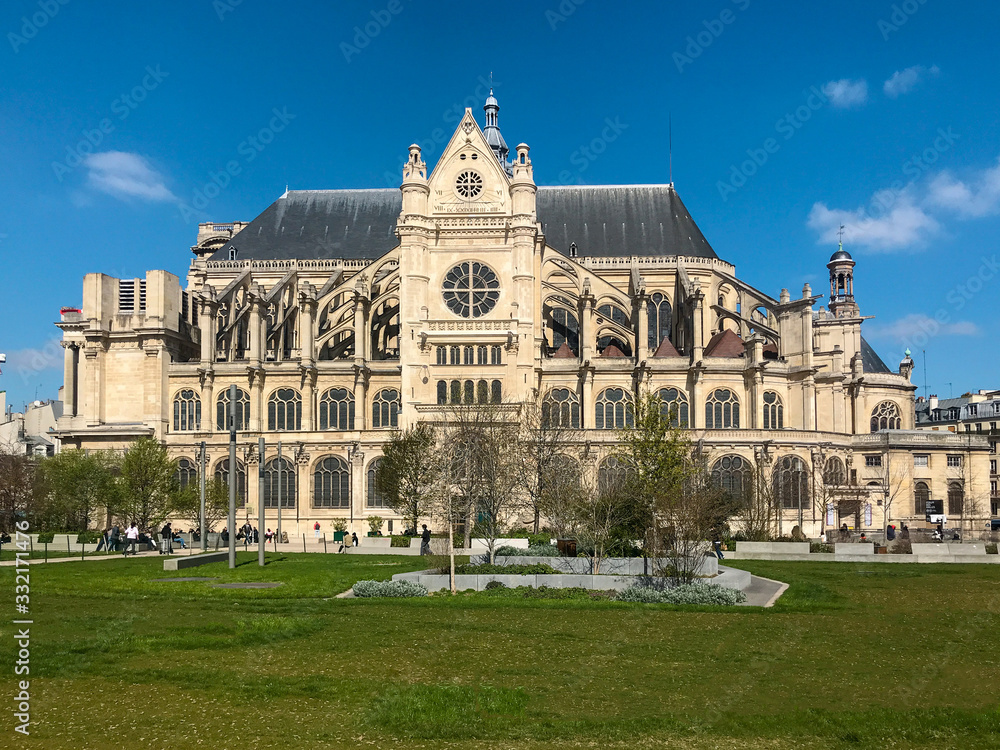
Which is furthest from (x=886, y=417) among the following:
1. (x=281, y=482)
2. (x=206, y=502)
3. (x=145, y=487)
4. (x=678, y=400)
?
(x=145, y=487)

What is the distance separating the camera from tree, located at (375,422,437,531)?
47.7 m

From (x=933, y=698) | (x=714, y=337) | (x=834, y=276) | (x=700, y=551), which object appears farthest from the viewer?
(x=834, y=276)

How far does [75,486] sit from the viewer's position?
166 ft

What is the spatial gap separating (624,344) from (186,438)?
30928mm

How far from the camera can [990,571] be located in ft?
114

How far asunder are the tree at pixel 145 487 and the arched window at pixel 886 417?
53.6m

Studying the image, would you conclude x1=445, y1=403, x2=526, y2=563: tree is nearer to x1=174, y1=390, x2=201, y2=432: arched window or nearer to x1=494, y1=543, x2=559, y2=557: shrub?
x1=494, y1=543, x2=559, y2=557: shrub

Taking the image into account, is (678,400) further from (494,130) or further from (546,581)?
(494,130)

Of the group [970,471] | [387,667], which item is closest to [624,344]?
[970,471]

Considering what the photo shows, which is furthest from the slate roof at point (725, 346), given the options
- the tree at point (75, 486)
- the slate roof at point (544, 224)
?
the tree at point (75, 486)

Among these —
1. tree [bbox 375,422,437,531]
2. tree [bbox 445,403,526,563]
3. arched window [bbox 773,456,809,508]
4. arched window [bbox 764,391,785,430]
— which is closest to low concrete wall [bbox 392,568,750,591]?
tree [bbox 445,403,526,563]

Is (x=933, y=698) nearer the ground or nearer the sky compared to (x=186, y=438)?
nearer the ground

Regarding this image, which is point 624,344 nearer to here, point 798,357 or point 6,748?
point 798,357

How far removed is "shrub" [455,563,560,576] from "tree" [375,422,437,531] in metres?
16.8
